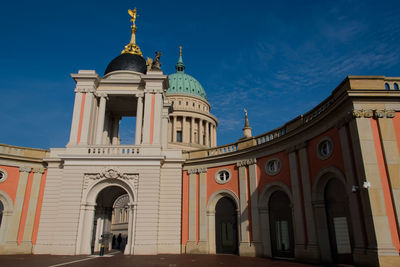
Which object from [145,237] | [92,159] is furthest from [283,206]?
[92,159]

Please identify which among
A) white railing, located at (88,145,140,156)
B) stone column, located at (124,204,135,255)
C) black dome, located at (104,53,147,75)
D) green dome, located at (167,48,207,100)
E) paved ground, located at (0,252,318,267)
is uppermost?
green dome, located at (167,48,207,100)

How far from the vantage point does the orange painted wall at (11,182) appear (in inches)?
1017

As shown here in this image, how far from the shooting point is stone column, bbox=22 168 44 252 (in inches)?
997

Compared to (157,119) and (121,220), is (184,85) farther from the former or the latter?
(157,119)

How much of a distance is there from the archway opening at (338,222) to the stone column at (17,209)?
2388 cm

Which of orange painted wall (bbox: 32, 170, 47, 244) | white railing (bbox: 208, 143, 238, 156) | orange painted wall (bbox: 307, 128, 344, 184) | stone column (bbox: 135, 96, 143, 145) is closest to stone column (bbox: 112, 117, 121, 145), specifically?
stone column (bbox: 135, 96, 143, 145)

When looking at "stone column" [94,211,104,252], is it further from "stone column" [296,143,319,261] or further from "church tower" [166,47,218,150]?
"church tower" [166,47,218,150]

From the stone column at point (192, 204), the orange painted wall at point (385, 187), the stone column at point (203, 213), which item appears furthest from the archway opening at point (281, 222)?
the orange painted wall at point (385, 187)

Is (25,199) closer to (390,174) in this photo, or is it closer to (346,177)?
(346,177)

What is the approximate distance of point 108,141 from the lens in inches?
1268

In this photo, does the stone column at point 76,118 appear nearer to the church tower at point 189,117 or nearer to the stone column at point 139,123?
the stone column at point 139,123

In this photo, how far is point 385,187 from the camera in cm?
1445

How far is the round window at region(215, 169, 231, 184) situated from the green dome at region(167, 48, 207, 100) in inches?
1710

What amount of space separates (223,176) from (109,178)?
375 inches
